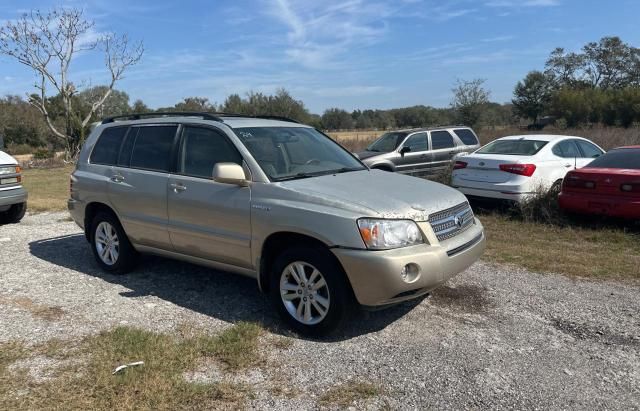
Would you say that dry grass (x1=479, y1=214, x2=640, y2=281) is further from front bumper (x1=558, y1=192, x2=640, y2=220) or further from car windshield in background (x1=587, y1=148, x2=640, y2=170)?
car windshield in background (x1=587, y1=148, x2=640, y2=170)

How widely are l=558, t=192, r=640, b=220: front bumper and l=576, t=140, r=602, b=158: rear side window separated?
262 cm

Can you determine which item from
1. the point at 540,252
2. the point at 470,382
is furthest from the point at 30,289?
the point at 540,252

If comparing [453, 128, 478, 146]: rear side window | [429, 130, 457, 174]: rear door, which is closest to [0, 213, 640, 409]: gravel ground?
[429, 130, 457, 174]: rear door

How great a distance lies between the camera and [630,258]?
6.48 meters

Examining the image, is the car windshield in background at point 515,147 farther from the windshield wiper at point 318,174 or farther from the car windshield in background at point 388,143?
the windshield wiper at point 318,174

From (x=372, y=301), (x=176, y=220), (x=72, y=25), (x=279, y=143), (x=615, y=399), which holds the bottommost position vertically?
(x=615, y=399)

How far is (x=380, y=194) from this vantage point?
433cm

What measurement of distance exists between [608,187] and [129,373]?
706 cm

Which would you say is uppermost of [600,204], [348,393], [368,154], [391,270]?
[368,154]

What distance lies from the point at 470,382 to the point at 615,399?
2.90 ft

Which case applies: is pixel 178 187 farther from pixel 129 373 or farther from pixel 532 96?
pixel 532 96

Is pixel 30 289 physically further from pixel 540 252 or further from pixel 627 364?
pixel 540 252

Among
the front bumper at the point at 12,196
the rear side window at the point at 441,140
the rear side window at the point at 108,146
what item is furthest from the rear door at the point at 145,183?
the rear side window at the point at 441,140

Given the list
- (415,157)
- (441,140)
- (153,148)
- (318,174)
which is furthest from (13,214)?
(441,140)
